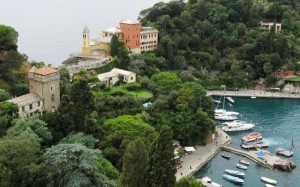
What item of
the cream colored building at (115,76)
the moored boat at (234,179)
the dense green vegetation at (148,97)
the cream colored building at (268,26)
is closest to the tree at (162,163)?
the dense green vegetation at (148,97)

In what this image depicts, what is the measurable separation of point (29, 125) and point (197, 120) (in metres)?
16.0

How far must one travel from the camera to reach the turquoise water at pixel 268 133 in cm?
3400

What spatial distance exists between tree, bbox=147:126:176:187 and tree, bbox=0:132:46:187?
5.59 meters

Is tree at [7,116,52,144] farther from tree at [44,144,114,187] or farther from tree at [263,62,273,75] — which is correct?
tree at [263,62,273,75]

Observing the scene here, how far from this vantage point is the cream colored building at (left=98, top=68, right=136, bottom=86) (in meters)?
41.7

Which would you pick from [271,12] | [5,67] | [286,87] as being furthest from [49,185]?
[271,12]

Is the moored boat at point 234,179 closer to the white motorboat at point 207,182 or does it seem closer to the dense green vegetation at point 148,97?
the white motorboat at point 207,182

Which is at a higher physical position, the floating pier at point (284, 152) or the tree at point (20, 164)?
the tree at point (20, 164)

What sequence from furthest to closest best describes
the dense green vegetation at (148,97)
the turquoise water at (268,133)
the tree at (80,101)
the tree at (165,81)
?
the tree at (165,81) → the turquoise water at (268,133) → the tree at (80,101) → the dense green vegetation at (148,97)

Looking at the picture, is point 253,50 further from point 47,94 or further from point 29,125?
point 29,125

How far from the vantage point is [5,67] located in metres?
34.0

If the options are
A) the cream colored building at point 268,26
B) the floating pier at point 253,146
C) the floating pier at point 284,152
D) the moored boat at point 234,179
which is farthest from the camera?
the cream colored building at point 268,26

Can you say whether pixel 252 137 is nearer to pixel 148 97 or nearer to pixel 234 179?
pixel 234 179

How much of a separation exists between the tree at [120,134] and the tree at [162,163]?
6.93 metres
